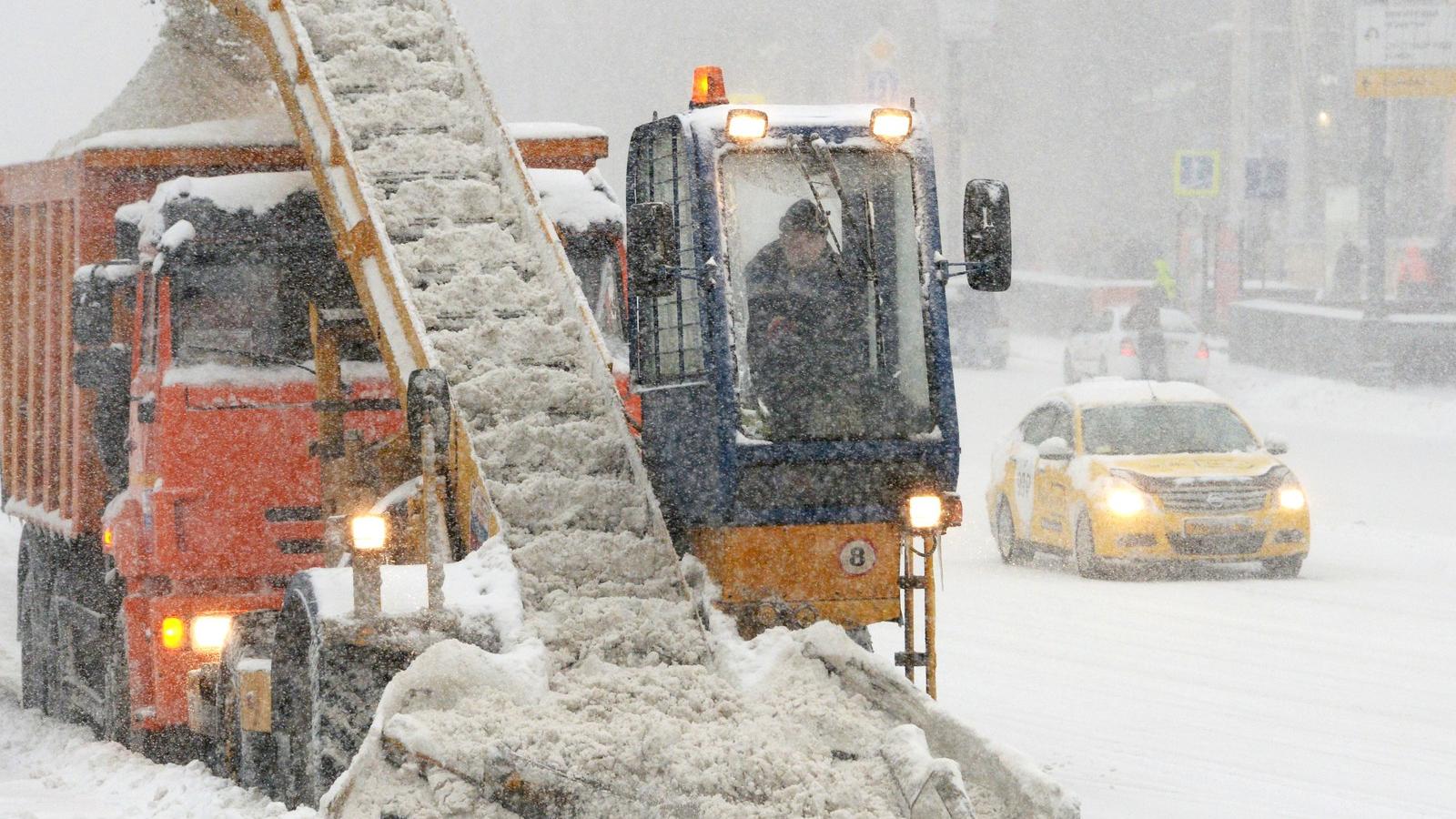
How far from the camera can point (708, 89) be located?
9.08m

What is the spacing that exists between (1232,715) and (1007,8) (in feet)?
197

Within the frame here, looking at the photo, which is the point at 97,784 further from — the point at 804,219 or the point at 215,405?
the point at 804,219

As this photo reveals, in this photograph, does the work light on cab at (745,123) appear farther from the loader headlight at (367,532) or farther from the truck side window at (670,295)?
the loader headlight at (367,532)

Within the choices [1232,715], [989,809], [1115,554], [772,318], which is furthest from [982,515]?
[989,809]

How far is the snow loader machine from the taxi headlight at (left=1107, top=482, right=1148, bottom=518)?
24.2ft

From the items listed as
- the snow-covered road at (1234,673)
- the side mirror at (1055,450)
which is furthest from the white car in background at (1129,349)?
the side mirror at (1055,450)

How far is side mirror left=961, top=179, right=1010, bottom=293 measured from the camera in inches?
322

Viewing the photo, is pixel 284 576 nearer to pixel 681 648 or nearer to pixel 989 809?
pixel 681 648

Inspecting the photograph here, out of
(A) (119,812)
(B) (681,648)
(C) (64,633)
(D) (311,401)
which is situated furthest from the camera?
(C) (64,633)

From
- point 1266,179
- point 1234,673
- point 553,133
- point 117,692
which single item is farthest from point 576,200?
point 1266,179

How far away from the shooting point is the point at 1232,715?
37.3 feet

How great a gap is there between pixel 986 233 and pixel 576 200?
12.8 feet

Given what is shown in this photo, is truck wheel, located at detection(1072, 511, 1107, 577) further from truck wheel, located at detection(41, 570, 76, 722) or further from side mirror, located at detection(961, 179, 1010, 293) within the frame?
side mirror, located at detection(961, 179, 1010, 293)

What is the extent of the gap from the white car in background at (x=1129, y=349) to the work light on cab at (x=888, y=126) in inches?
1076
